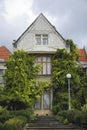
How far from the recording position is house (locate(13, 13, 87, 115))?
44594 mm

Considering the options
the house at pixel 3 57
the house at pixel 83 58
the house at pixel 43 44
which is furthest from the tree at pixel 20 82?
the house at pixel 83 58

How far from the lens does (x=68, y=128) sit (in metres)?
29.0

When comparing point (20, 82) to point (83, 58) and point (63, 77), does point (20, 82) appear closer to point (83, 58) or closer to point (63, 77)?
point (63, 77)

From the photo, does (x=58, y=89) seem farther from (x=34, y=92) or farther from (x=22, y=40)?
(x=22, y=40)

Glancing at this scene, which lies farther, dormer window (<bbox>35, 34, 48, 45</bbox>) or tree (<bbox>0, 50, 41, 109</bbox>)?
dormer window (<bbox>35, 34, 48, 45</bbox>)

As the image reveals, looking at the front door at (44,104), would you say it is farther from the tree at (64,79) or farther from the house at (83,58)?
the house at (83,58)

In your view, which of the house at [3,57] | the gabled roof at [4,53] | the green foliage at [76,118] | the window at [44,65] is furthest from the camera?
the gabled roof at [4,53]

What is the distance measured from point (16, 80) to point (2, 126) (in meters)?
21.8

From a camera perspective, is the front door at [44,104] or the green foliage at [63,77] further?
the front door at [44,104]

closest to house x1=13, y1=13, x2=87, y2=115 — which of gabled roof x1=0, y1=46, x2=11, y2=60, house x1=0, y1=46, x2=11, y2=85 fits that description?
house x1=0, y1=46, x2=11, y2=85

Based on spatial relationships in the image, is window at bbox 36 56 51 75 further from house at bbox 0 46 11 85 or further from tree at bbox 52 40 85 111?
house at bbox 0 46 11 85

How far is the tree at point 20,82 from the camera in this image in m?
41.5

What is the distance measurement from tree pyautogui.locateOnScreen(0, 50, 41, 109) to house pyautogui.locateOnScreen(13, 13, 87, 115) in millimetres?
1329

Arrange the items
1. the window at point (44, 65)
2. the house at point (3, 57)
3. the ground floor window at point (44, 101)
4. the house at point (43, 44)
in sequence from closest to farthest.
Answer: the ground floor window at point (44, 101), the house at point (43, 44), the window at point (44, 65), the house at point (3, 57)
